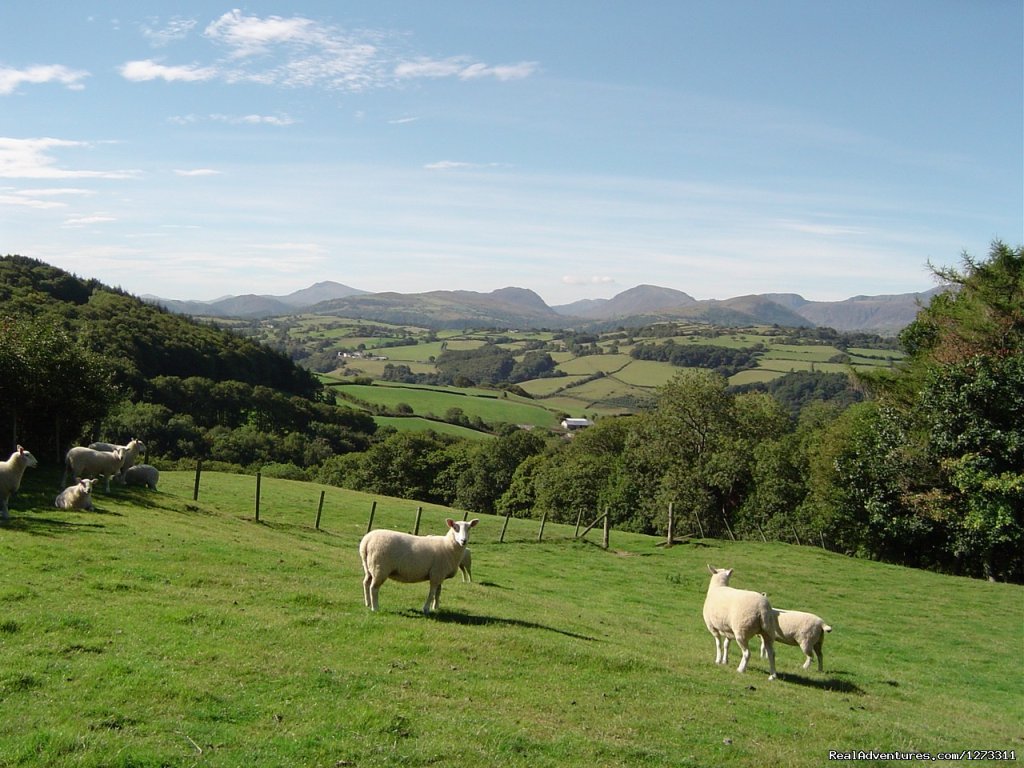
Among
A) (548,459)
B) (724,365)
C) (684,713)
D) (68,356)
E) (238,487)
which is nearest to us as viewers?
(684,713)

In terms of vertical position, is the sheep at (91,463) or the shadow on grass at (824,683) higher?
the sheep at (91,463)

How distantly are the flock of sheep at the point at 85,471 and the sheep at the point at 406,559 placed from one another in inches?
460

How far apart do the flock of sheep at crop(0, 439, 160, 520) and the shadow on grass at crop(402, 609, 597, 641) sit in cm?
1270

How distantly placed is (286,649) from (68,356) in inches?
1124

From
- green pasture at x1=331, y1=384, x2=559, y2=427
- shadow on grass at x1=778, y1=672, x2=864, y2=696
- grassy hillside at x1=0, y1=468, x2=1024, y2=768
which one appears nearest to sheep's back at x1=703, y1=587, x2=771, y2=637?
grassy hillside at x1=0, y1=468, x2=1024, y2=768

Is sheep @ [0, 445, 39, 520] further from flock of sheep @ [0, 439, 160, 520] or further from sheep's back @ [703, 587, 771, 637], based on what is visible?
sheep's back @ [703, 587, 771, 637]

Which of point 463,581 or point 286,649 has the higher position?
point 286,649

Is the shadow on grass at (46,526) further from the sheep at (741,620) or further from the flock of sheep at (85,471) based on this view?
the sheep at (741,620)

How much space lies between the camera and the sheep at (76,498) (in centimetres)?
2338

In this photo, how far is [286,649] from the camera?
38.4 feet

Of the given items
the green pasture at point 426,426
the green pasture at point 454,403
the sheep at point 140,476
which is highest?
the sheep at point 140,476

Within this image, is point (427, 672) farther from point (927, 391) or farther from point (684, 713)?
point (927, 391)

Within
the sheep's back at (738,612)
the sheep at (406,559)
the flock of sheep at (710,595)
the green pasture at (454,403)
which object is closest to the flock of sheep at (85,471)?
the flock of sheep at (710,595)

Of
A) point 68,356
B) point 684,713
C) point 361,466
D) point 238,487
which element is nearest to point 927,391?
point 684,713
